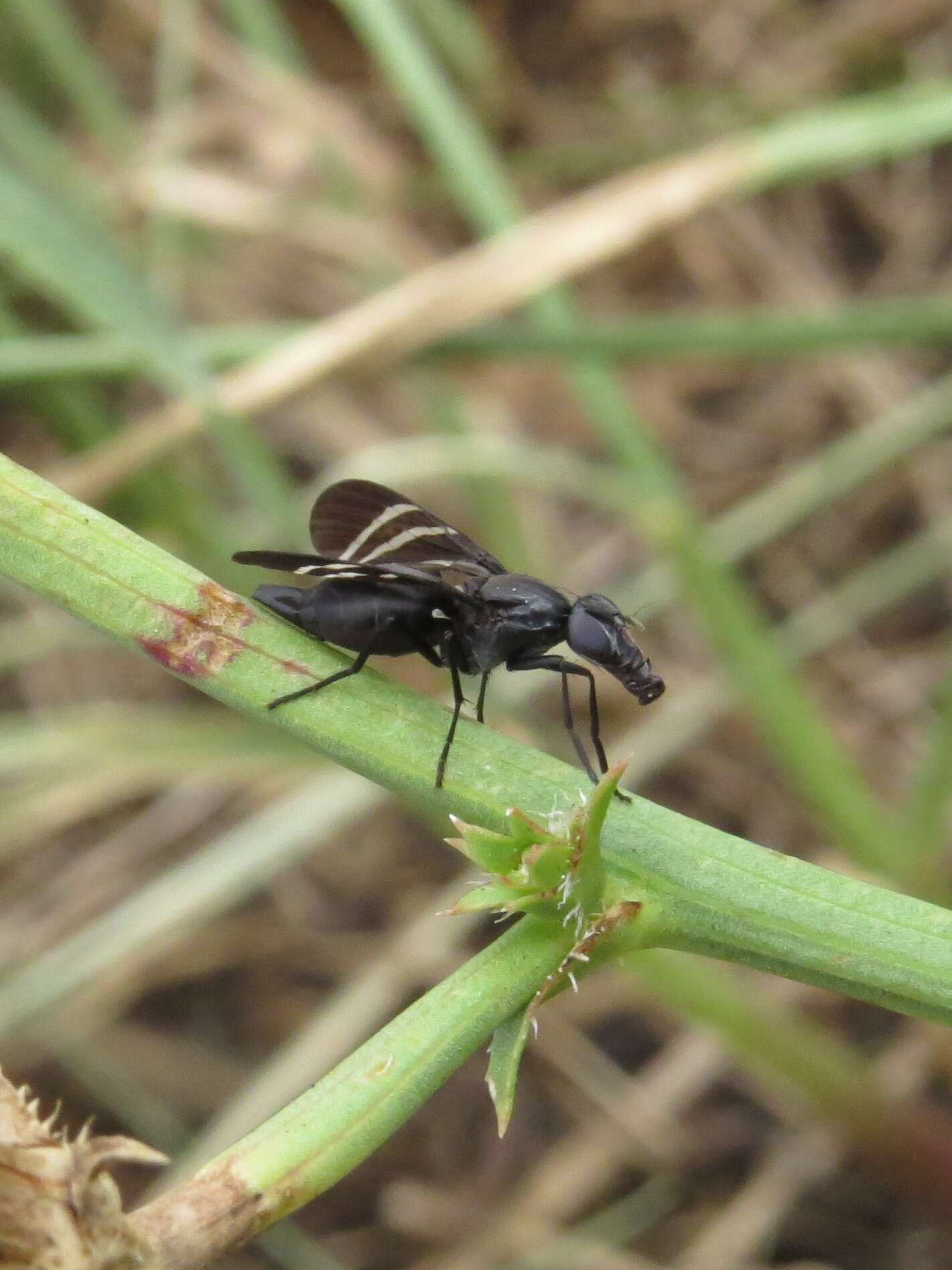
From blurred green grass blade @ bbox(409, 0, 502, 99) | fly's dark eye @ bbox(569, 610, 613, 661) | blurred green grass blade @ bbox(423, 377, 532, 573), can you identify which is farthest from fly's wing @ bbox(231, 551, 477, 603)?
blurred green grass blade @ bbox(409, 0, 502, 99)

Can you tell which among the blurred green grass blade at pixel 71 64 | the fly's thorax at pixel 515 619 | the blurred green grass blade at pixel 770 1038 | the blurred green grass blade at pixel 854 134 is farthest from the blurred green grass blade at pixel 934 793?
the blurred green grass blade at pixel 71 64

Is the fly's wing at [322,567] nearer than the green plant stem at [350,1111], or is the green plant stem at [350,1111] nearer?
the green plant stem at [350,1111]

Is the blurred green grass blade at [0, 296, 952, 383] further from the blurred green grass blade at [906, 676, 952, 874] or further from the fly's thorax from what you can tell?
the fly's thorax

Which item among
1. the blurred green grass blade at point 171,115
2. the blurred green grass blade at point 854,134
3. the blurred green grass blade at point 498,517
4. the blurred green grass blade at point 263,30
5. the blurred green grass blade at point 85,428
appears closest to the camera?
the blurred green grass blade at point 854,134

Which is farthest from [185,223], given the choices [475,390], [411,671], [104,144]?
[411,671]

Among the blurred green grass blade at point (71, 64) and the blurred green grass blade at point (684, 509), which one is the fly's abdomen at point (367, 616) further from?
the blurred green grass blade at point (71, 64)

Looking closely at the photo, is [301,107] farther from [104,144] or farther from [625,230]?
[625,230]
